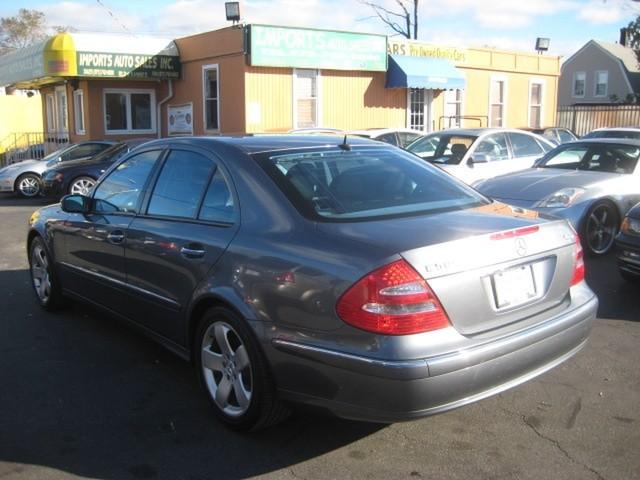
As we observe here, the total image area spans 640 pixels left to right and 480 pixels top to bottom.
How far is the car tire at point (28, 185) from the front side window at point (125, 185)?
1201 cm

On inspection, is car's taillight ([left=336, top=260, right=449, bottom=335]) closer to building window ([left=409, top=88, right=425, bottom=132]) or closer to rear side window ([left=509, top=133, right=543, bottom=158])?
rear side window ([left=509, top=133, right=543, bottom=158])

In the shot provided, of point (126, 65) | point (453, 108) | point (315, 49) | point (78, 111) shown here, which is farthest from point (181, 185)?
point (453, 108)

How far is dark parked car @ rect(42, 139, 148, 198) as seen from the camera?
14.4 meters

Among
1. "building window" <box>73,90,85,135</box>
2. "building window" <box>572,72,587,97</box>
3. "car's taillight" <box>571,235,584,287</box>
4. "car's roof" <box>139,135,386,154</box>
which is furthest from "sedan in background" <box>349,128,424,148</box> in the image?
"building window" <box>572,72,587,97</box>

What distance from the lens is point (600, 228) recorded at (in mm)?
8148

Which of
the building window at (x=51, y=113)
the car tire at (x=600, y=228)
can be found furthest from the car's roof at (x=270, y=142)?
the building window at (x=51, y=113)

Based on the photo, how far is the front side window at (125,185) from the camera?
4.71m

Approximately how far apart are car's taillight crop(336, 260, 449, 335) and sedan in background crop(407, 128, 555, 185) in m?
7.72

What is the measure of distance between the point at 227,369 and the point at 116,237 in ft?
4.87

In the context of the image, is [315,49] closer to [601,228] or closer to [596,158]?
[596,158]

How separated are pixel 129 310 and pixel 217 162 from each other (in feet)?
4.33

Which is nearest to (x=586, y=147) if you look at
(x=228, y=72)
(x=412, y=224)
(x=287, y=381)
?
(x=412, y=224)

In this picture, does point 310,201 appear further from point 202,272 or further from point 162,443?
point 162,443

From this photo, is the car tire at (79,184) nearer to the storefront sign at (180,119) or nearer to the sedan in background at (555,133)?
the storefront sign at (180,119)
